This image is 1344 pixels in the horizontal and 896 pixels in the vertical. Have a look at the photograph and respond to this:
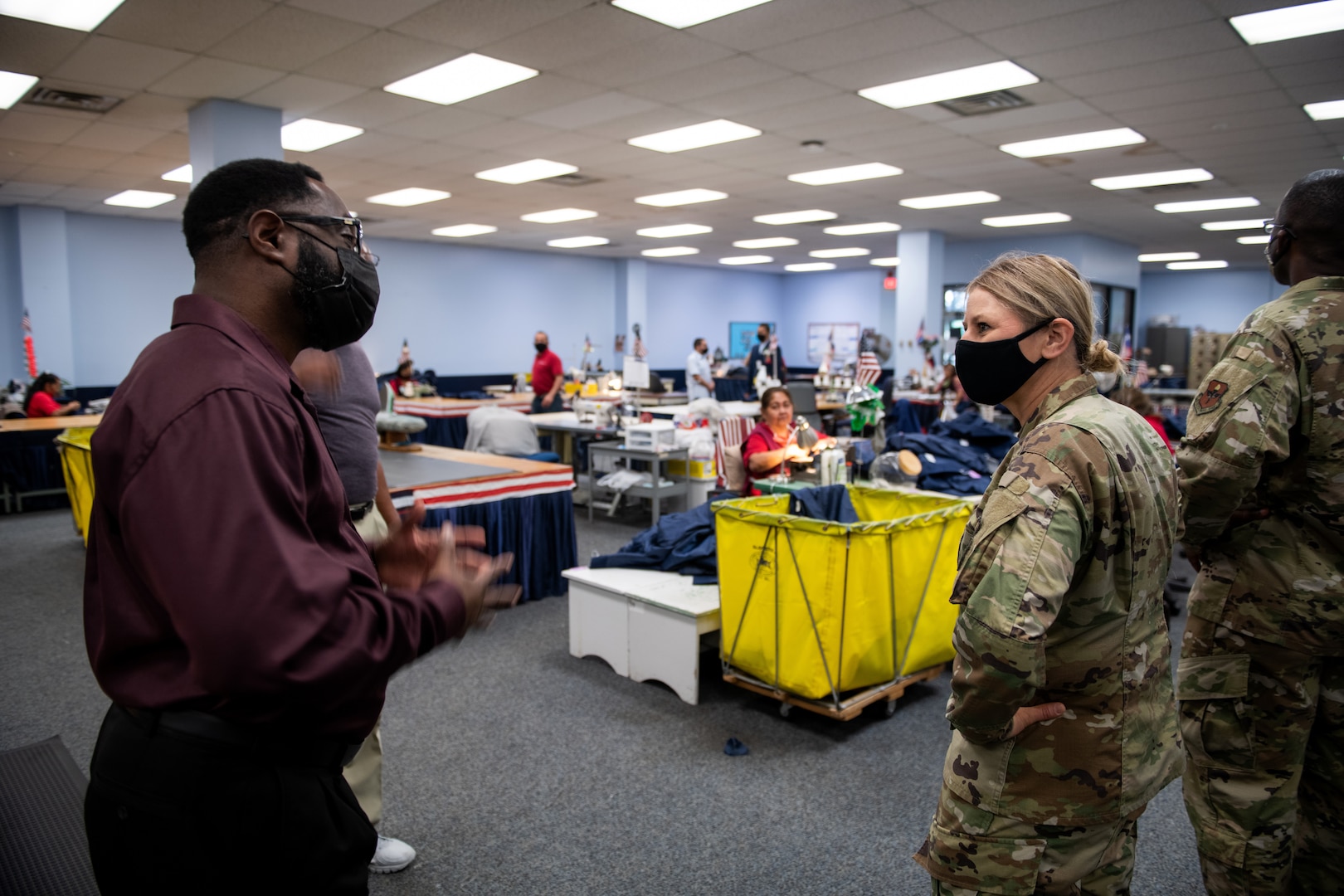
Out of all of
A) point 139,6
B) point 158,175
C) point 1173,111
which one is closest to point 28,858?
point 139,6

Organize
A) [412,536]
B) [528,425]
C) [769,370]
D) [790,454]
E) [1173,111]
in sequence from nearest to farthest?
A: [412,536]
[790,454]
[1173,111]
[528,425]
[769,370]

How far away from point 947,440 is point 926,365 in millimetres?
6894

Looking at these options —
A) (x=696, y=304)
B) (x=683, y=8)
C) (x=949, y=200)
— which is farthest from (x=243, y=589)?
(x=696, y=304)

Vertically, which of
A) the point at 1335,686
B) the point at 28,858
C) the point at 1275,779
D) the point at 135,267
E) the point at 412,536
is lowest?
the point at 28,858

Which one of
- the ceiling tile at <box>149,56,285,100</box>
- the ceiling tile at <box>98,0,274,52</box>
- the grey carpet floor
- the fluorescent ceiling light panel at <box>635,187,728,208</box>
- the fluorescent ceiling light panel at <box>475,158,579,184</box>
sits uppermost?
the fluorescent ceiling light panel at <box>635,187,728,208</box>

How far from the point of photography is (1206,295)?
1764cm

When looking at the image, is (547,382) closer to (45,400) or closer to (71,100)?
(45,400)

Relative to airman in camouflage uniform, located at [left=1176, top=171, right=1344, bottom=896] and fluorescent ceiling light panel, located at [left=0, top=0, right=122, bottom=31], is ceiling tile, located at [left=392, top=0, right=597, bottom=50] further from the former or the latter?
airman in camouflage uniform, located at [left=1176, top=171, right=1344, bottom=896]

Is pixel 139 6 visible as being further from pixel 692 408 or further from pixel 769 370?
pixel 769 370

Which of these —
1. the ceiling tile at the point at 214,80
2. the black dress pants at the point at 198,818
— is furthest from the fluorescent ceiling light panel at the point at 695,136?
the black dress pants at the point at 198,818

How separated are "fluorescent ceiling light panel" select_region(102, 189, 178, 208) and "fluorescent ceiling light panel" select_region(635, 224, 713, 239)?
5.82 m

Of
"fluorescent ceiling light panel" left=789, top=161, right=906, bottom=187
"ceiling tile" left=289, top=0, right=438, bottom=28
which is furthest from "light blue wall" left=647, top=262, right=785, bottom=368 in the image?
"ceiling tile" left=289, top=0, right=438, bottom=28

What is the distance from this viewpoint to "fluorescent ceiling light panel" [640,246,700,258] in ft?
46.7

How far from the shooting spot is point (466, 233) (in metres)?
12.6
